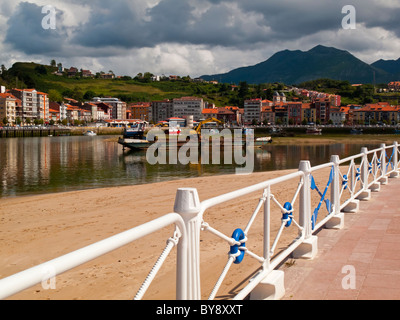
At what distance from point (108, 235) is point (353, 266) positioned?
18.3 feet

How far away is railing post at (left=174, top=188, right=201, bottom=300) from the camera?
8.61 ft

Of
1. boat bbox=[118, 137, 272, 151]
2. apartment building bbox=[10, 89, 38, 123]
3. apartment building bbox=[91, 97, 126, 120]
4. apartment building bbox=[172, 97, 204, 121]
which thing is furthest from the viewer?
apartment building bbox=[91, 97, 126, 120]

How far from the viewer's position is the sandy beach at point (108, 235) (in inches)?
216

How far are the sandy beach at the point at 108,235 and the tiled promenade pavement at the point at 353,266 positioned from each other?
708 mm

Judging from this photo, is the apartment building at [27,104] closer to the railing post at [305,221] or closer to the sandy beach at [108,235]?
the sandy beach at [108,235]

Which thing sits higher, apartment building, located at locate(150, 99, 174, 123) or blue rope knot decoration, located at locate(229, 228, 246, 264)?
apartment building, located at locate(150, 99, 174, 123)

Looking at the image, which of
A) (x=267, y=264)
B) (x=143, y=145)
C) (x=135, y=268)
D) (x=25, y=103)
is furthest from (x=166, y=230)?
(x=25, y=103)

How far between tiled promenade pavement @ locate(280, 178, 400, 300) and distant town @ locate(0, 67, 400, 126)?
132 m

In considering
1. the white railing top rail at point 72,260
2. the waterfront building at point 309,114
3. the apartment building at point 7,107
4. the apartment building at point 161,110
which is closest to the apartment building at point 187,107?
the apartment building at point 161,110

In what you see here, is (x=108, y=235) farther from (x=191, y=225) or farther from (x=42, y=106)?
(x=42, y=106)

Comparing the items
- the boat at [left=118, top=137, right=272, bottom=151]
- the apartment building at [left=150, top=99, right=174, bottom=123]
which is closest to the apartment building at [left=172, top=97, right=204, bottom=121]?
the apartment building at [left=150, top=99, right=174, bottom=123]

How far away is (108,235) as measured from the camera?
29.8ft

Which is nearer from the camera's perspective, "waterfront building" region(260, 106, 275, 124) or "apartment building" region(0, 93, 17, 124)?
"apartment building" region(0, 93, 17, 124)

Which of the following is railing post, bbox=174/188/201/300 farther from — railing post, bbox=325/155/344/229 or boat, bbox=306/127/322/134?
boat, bbox=306/127/322/134
